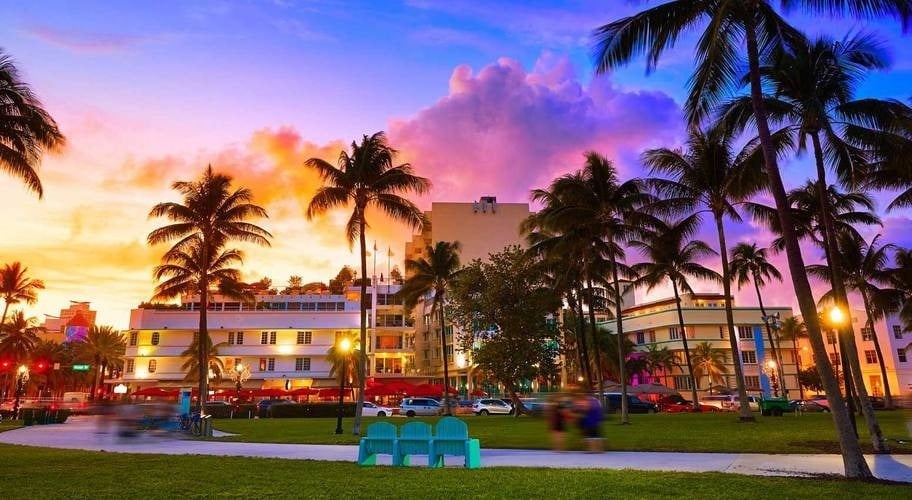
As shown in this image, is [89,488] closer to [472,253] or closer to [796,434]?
[796,434]

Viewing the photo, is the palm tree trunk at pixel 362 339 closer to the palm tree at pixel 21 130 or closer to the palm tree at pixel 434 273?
the palm tree at pixel 21 130

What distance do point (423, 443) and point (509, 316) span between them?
2904 cm

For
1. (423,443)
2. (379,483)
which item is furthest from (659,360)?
(379,483)

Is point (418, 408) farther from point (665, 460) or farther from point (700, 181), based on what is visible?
point (665, 460)

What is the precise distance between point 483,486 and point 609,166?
27.7m

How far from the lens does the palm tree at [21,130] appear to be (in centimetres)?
2108

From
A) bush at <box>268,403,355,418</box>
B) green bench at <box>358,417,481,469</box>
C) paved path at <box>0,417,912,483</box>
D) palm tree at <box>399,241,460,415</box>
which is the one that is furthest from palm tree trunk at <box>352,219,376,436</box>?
palm tree at <box>399,241,460,415</box>

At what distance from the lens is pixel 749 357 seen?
73.0 m

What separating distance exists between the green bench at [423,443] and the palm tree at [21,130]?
679 inches

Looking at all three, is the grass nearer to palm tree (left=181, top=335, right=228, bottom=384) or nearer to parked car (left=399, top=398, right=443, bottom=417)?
parked car (left=399, top=398, right=443, bottom=417)

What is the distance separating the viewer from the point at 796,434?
1972cm


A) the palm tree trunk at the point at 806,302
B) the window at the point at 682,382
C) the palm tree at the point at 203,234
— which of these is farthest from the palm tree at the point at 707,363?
the palm tree trunk at the point at 806,302

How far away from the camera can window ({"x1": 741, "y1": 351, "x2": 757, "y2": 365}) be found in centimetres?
7275

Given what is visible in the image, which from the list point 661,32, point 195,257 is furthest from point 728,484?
point 195,257
